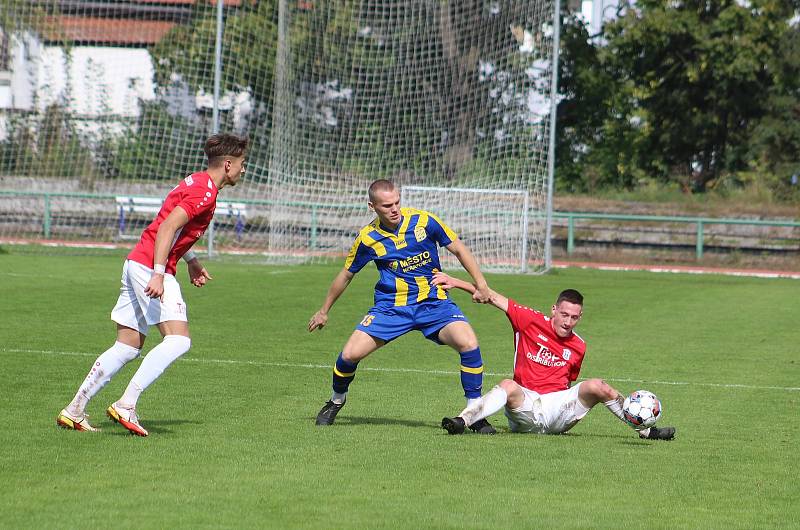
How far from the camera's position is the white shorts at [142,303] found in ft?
25.2

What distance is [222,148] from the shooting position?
25.7 ft

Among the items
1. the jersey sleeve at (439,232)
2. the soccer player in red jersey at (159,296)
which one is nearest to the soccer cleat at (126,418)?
the soccer player in red jersey at (159,296)

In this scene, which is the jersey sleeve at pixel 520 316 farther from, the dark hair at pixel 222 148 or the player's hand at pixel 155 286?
the player's hand at pixel 155 286

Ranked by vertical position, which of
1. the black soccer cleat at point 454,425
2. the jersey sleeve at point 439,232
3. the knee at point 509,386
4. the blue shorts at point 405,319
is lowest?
the black soccer cleat at point 454,425

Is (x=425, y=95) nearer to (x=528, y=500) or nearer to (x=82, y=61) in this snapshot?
(x=82, y=61)

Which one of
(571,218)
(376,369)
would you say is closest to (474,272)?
(376,369)

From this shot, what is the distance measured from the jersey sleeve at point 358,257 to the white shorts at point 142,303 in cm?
122

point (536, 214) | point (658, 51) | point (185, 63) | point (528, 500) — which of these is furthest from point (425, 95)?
point (528, 500)

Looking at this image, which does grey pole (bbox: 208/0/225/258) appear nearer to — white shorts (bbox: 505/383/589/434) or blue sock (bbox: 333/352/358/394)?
blue sock (bbox: 333/352/358/394)

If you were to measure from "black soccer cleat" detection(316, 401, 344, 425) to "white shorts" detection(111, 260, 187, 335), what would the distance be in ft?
3.59

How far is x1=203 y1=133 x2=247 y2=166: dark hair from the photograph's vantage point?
782cm

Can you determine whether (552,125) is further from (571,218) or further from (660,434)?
(660,434)

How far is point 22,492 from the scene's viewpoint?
5859 millimetres

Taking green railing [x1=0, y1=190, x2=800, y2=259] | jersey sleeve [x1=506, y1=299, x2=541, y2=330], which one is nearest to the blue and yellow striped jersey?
jersey sleeve [x1=506, y1=299, x2=541, y2=330]
